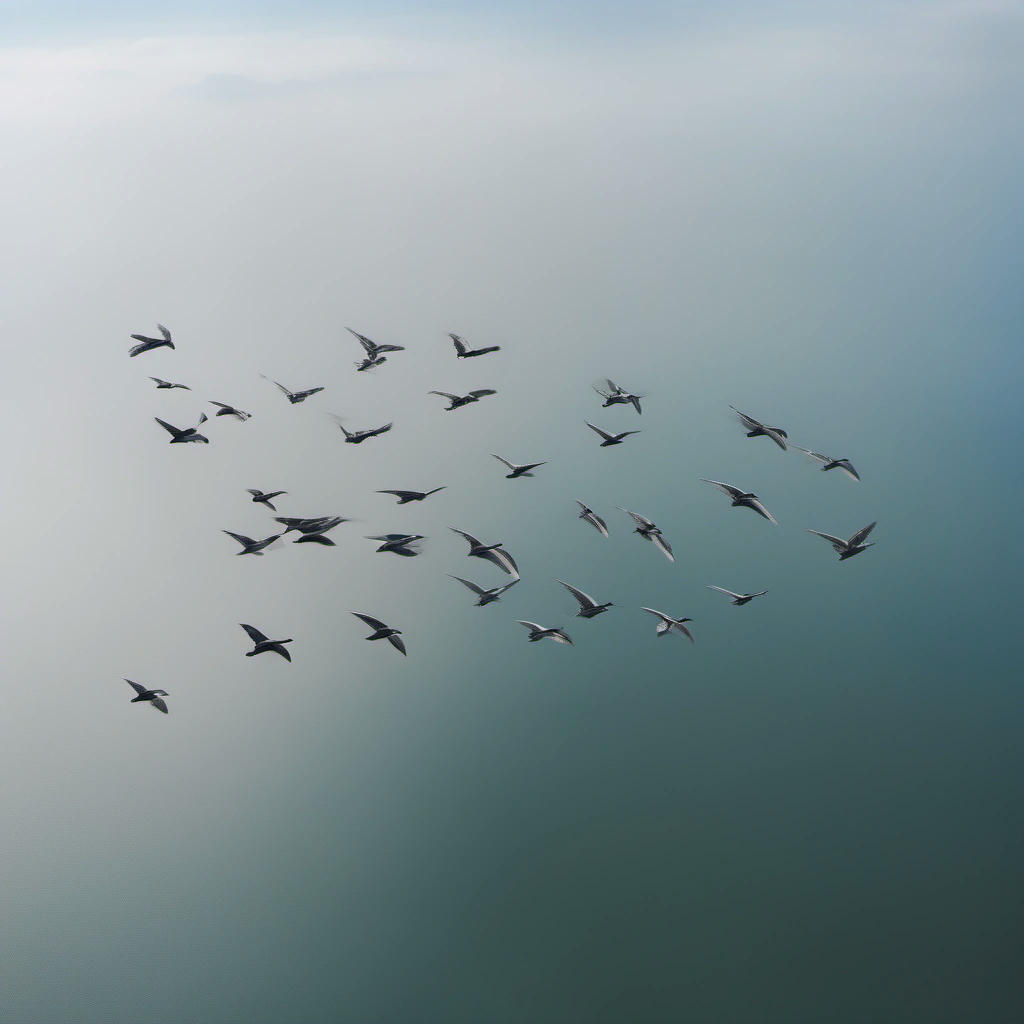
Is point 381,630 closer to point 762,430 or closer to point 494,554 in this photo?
point 494,554

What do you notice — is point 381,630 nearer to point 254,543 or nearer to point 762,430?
point 254,543

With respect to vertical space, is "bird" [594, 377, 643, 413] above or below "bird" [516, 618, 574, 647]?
above

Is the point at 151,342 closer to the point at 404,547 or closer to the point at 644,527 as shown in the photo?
the point at 404,547

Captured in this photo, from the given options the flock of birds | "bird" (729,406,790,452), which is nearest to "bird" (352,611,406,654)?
the flock of birds

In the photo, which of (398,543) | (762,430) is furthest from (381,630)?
(762,430)

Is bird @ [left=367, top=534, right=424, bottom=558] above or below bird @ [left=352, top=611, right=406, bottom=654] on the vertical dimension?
above

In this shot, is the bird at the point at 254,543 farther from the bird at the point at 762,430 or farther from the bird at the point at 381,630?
the bird at the point at 762,430

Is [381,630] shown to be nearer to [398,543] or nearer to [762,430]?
[398,543]

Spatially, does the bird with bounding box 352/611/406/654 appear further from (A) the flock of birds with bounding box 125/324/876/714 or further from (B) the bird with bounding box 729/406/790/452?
(B) the bird with bounding box 729/406/790/452

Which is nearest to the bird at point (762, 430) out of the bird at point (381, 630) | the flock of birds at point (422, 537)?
the flock of birds at point (422, 537)

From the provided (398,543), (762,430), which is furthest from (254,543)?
(762,430)

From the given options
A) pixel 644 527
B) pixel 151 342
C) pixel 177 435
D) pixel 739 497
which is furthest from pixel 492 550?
pixel 151 342

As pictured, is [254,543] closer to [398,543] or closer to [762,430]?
[398,543]
